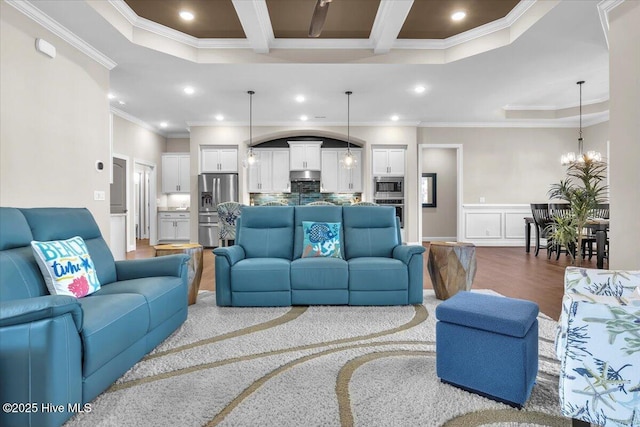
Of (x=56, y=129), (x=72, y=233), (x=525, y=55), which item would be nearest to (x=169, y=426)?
(x=72, y=233)

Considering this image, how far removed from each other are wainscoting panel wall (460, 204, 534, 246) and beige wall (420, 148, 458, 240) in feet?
5.41

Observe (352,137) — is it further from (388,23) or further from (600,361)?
(600,361)

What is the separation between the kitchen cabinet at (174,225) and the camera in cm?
865

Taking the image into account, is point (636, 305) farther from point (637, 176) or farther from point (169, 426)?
point (637, 176)

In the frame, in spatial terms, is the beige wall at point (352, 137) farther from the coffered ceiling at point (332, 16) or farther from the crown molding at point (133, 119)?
the coffered ceiling at point (332, 16)

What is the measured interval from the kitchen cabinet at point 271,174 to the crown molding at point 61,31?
3.97 meters

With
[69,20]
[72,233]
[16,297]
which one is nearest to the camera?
[16,297]

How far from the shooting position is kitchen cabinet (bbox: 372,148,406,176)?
7.96 meters

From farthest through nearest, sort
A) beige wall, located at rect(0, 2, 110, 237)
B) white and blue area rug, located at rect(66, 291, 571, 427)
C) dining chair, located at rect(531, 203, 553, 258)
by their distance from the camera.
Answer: dining chair, located at rect(531, 203, 553, 258) < beige wall, located at rect(0, 2, 110, 237) < white and blue area rug, located at rect(66, 291, 571, 427)

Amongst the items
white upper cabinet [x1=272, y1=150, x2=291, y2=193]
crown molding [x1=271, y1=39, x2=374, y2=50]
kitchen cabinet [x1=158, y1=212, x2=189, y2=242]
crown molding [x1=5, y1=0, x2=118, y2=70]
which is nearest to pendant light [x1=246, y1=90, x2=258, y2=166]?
white upper cabinet [x1=272, y1=150, x2=291, y2=193]

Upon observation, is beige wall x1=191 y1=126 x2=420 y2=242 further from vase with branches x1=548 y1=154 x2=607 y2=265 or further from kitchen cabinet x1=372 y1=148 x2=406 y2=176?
vase with branches x1=548 y1=154 x2=607 y2=265

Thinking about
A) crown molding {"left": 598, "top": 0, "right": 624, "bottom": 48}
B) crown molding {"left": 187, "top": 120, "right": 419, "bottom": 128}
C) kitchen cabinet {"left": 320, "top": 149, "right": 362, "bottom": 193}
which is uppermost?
crown molding {"left": 187, "top": 120, "right": 419, "bottom": 128}

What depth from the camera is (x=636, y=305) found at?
4.10 feet

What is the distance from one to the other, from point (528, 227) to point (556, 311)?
439 cm
